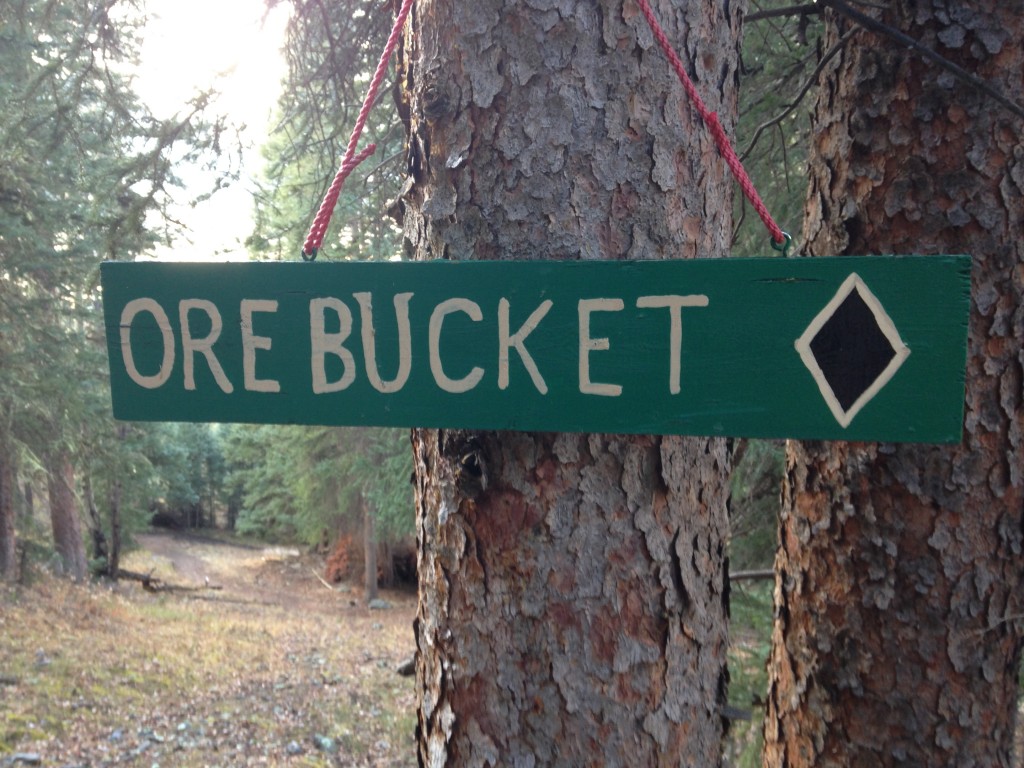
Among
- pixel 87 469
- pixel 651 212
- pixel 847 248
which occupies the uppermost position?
pixel 847 248

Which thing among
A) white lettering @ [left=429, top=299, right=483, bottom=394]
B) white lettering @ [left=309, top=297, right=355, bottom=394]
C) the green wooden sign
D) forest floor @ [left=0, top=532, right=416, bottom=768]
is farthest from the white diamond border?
forest floor @ [left=0, top=532, right=416, bottom=768]

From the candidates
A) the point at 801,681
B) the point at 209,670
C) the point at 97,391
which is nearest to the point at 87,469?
the point at 97,391

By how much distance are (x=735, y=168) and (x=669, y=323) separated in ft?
1.08

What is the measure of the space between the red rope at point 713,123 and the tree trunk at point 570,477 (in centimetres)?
2

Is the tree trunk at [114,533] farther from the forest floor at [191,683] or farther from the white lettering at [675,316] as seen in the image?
the white lettering at [675,316]

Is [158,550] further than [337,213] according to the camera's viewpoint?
Yes

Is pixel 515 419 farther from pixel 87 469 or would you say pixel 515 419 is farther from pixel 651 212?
pixel 87 469

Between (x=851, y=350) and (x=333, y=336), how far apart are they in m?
0.83

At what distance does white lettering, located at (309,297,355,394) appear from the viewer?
121 cm

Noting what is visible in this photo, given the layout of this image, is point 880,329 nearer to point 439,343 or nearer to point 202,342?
point 439,343

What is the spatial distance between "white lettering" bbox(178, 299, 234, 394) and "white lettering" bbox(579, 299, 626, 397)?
24.3 inches

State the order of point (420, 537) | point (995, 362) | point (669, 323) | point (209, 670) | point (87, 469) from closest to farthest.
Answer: point (669, 323) < point (420, 537) < point (995, 362) < point (209, 670) < point (87, 469)

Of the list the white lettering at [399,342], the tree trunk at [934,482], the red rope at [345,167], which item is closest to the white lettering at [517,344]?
the white lettering at [399,342]

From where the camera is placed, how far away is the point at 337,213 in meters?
7.04
